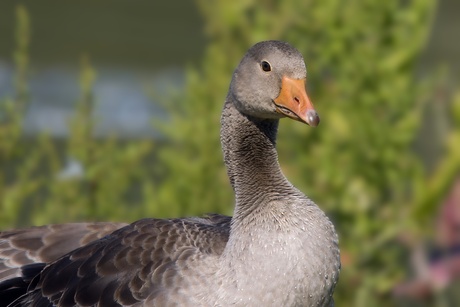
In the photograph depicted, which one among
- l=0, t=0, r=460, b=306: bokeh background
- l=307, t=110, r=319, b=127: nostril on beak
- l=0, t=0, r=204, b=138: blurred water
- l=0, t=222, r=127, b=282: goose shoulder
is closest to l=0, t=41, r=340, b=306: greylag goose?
l=307, t=110, r=319, b=127: nostril on beak

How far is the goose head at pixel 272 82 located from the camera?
4.29 meters

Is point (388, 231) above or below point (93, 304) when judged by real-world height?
above

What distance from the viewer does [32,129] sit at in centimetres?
1295

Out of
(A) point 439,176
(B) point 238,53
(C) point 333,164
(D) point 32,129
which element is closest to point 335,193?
(C) point 333,164

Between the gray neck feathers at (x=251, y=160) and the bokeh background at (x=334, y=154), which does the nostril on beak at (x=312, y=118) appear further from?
the bokeh background at (x=334, y=154)

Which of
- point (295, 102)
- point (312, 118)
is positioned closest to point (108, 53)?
point (295, 102)

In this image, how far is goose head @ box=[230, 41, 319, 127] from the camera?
4.29 meters

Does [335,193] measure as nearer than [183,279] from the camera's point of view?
No

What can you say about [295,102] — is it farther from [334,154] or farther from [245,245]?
[334,154]

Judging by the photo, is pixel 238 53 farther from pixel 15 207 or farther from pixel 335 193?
pixel 15 207

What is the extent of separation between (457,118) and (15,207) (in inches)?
103

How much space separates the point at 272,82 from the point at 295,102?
149 millimetres

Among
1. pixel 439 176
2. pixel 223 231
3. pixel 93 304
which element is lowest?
pixel 93 304

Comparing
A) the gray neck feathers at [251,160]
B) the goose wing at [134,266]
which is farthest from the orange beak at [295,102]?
the goose wing at [134,266]
